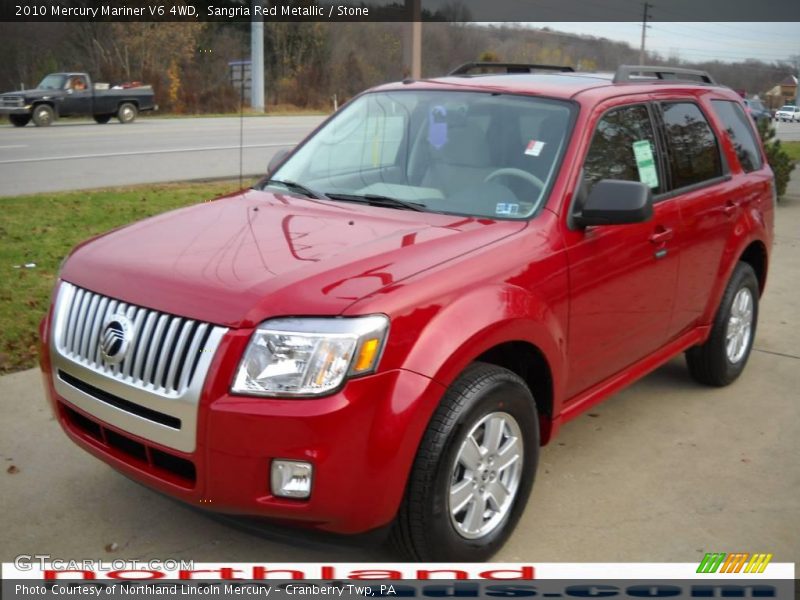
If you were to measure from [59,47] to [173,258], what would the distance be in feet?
144

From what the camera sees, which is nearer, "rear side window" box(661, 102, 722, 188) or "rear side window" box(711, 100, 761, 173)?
"rear side window" box(661, 102, 722, 188)

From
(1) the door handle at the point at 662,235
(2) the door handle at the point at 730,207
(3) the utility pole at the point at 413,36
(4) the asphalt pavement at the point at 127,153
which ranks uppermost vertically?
(3) the utility pole at the point at 413,36

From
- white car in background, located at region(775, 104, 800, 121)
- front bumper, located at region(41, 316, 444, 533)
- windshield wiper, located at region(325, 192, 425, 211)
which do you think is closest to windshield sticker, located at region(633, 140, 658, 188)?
windshield wiper, located at region(325, 192, 425, 211)

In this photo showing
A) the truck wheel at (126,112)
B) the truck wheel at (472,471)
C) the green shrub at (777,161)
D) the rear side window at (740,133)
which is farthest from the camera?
the truck wheel at (126,112)

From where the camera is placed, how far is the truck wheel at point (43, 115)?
26.5 meters

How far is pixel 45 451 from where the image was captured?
14.4 ft

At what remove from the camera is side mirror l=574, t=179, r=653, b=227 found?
144 inches

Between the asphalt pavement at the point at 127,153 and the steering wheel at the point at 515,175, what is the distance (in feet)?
19.6

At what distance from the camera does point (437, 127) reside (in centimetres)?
426

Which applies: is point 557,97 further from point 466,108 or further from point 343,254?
point 343,254

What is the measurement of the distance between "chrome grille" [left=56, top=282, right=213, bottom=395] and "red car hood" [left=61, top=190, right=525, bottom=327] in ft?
0.14

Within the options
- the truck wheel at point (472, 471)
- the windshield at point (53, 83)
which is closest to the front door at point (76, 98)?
the windshield at point (53, 83)
